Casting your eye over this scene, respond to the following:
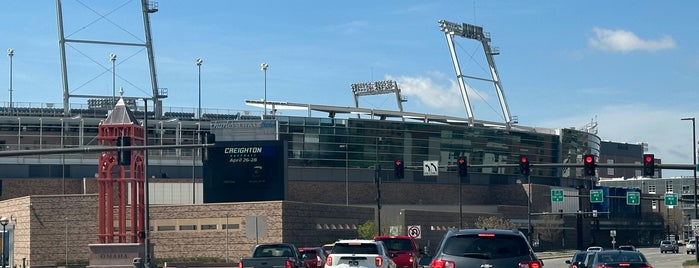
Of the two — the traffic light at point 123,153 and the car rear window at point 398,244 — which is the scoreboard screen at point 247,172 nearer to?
the traffic light at point 123,153

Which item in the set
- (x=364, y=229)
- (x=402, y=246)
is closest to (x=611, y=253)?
(x=402, y=246)

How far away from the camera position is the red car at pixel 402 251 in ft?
131

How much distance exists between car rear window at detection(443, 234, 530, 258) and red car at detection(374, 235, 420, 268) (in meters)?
18.7

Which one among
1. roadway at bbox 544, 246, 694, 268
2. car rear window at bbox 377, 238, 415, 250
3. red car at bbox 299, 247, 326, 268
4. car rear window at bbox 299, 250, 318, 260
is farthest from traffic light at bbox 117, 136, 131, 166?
roadway at bbox 544, 246, 694, 268

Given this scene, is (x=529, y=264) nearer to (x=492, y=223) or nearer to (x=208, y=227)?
(x=208, y=227)

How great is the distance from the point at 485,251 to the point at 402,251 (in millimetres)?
19666

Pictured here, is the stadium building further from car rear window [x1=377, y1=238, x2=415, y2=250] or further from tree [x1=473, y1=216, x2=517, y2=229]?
car rear window [x1=377, y1=238, x2=415, y2=250]

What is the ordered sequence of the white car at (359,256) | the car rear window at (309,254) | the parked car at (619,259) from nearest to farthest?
1. the parked car at (619,259)
2. the white car at (359,256)
3. the car rear window at (309,254)

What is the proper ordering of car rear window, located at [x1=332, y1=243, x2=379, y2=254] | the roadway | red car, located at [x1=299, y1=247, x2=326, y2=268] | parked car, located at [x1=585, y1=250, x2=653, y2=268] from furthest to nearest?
the roadway
red car, located at [x1=299, y1=247, x2=326, y2=268]
car rear window, located at [x1=332, y1=243, x2=379, y2=254]
parked car, located at [x1=585, y1=250, x2=653, y2=268]

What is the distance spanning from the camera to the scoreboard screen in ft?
264

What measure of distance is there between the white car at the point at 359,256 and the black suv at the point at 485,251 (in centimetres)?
1109

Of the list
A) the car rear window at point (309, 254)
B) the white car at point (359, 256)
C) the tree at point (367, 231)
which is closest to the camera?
the white car at point (359, 256)

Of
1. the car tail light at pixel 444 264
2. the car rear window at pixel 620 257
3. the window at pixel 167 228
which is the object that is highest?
the car tail light at pixel 444 264

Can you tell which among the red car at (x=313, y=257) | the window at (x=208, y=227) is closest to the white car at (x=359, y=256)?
the red car at (x=313, y=257)
